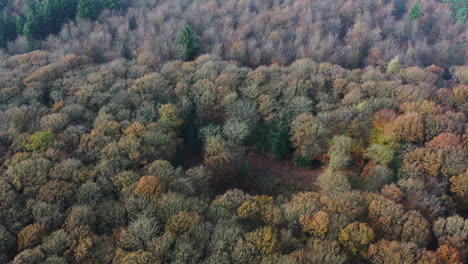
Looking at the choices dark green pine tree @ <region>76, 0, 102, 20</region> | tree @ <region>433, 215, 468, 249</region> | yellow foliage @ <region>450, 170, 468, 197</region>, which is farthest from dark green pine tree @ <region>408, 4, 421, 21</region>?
dark green pine tree @ <region>76, 0, 102, 20</region>

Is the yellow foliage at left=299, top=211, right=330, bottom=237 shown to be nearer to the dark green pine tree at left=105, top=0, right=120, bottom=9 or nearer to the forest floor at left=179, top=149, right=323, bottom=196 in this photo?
the forest floor at left=179, top=149, right=323, bottom=196

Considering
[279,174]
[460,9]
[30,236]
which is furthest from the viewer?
[460,9]

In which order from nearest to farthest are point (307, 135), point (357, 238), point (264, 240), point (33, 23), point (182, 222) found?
→ point (264, 240) < point (357, 238) < point (182, 222) < point (307, 135) < point (33, 23)

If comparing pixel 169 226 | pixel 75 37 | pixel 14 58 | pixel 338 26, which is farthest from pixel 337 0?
pixel 169 226

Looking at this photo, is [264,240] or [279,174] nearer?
[264,240]

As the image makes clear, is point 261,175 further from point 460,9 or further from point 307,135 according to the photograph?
point 460,9

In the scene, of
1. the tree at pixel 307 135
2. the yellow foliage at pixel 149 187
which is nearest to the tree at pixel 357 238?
the yellow foliage at pixel 149 187

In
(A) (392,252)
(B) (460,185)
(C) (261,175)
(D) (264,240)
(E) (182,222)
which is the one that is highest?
(E) (182,222)

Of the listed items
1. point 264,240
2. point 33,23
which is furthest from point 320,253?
point 33,23
